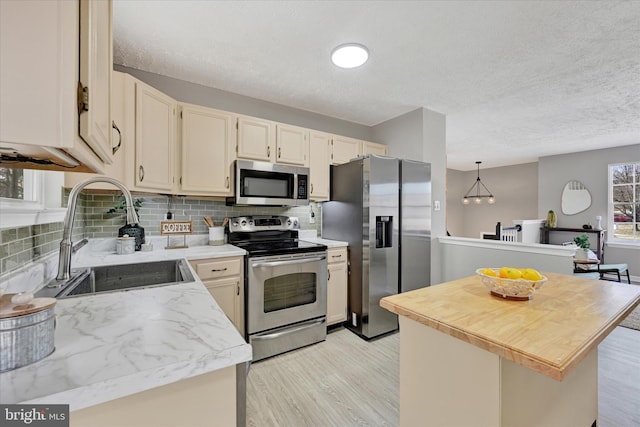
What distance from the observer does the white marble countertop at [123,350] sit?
0.49 m

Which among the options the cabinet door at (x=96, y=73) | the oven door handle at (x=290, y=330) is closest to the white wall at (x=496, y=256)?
the oven door handle at (x=290, y=330)

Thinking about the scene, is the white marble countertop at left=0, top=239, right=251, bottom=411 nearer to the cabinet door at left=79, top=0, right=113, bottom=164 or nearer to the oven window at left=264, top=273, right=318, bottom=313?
the cabinet door at left=79, top=0, right=113, bottom=164

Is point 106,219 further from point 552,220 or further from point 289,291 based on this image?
point 552,220

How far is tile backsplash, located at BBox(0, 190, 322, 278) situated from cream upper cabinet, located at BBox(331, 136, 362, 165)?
645 mm

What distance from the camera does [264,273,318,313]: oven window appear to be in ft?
7.63

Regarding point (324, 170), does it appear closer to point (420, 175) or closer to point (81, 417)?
point (420, 175)

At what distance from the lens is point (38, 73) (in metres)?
0.49

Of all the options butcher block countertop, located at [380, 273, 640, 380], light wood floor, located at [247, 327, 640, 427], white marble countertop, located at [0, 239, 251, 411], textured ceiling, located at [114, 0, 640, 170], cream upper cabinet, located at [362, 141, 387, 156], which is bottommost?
light wood floor, located at [247, 327, 640, 427]

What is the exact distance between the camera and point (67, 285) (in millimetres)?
1198

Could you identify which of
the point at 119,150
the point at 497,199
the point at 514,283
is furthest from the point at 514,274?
the point at 497,199

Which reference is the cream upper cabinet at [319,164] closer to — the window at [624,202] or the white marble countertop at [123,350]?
the white marble countertop at [123,350]

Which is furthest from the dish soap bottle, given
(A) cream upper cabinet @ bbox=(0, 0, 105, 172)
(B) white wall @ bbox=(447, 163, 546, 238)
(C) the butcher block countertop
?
(A) cream upper cabinet @ bbox=(0, 0, 105, 172)

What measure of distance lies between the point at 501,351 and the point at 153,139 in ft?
8.30

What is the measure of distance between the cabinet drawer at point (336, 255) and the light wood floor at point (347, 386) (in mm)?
790
